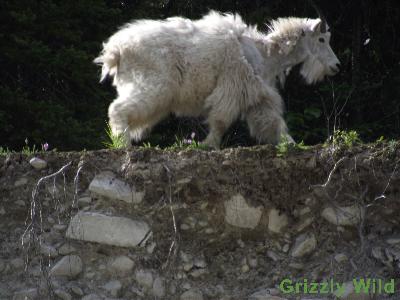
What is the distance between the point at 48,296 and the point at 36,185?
3.22 feet

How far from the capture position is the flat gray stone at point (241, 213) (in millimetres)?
5309

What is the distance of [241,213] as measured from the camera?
532 cm

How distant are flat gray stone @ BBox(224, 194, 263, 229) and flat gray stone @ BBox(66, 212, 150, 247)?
70cm

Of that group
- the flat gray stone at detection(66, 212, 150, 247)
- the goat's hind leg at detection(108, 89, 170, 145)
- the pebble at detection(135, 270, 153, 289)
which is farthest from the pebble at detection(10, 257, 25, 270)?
the goat's hind leg at detection(108, 89, 170, 145)

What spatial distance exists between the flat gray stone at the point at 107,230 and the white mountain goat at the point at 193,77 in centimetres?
139

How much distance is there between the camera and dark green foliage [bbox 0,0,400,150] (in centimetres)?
887

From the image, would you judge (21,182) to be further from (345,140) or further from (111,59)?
(345,140)

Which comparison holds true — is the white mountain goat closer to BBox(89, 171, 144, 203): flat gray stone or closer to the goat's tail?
the goat's tail

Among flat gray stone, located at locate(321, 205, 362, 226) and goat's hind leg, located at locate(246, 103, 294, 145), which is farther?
goat's hind leg, located at locate(246, 103, 294, 145)

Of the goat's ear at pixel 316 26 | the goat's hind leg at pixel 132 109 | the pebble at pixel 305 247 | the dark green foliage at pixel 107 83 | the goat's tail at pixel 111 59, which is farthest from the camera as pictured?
the dark green foliage at pixel 107 83

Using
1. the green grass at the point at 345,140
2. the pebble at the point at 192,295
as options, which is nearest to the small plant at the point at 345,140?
A: the green grass at the point at 345,140

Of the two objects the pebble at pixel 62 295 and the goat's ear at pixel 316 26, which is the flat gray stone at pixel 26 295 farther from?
the goat's ear at pixel 316 26

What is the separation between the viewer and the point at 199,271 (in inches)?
204

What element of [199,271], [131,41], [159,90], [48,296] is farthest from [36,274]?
[131,41]
